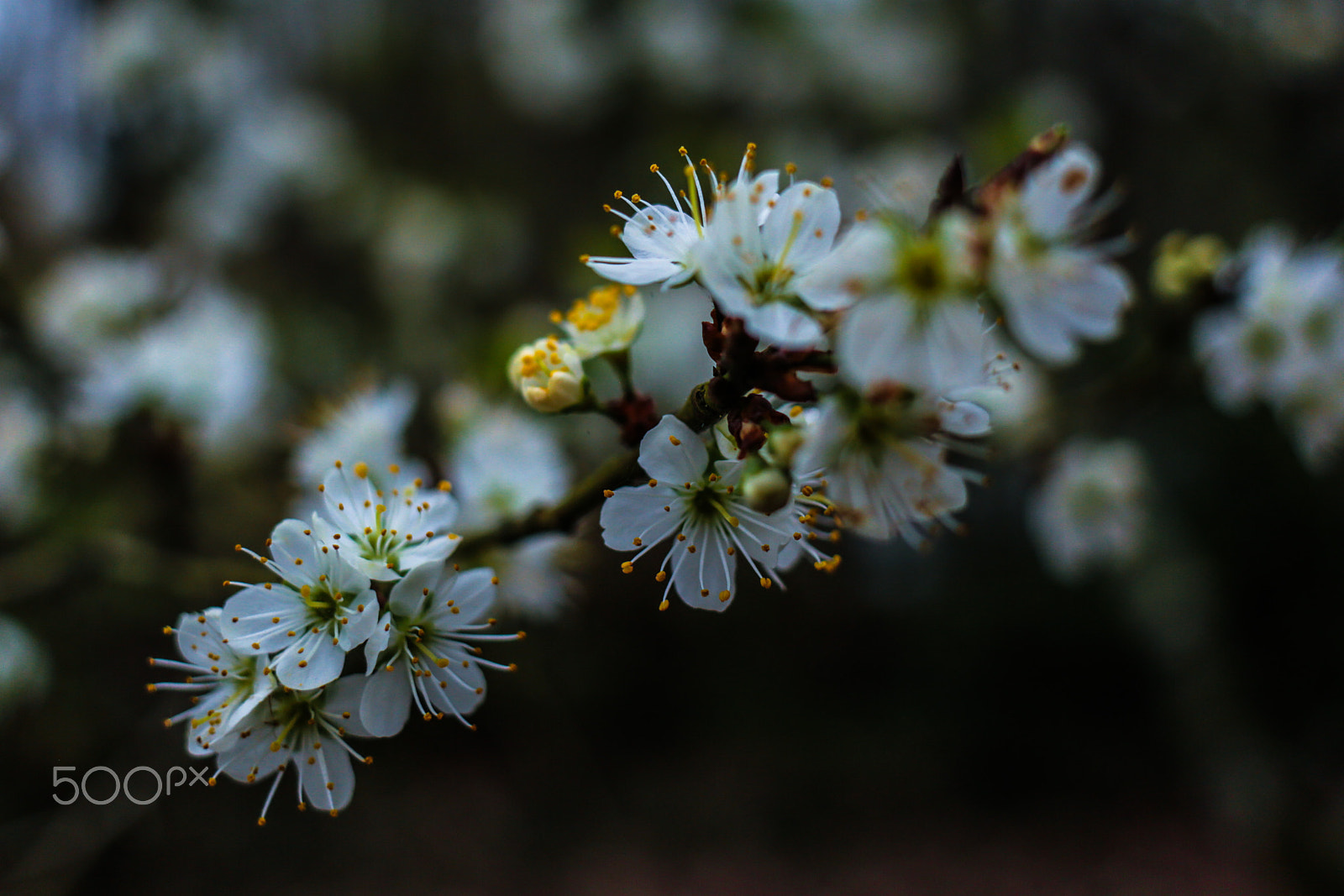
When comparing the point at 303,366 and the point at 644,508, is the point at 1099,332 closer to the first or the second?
the point at 644,508

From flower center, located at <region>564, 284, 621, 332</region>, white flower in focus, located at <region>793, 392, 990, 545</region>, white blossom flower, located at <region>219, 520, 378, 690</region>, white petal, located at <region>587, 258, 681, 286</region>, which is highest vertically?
flower center, located at <region>564, 284, 621, 332</region>

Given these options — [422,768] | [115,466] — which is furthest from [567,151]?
[422,768]

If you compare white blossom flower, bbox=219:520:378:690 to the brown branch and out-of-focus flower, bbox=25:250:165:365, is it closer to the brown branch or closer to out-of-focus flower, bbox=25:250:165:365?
the brown branch

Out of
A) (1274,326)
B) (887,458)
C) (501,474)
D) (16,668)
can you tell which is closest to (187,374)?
(16,668)

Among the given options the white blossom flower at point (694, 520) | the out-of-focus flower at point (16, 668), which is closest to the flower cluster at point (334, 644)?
the white blossom flower at point (694, 520)

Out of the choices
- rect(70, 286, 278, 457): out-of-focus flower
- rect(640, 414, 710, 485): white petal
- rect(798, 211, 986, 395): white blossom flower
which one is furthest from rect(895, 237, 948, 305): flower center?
rect(70, 286, 278, 457): out-of-focus flower

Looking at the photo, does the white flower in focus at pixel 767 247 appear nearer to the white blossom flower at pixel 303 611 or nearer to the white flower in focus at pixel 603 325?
the white flower in focus at pixel 603 325
